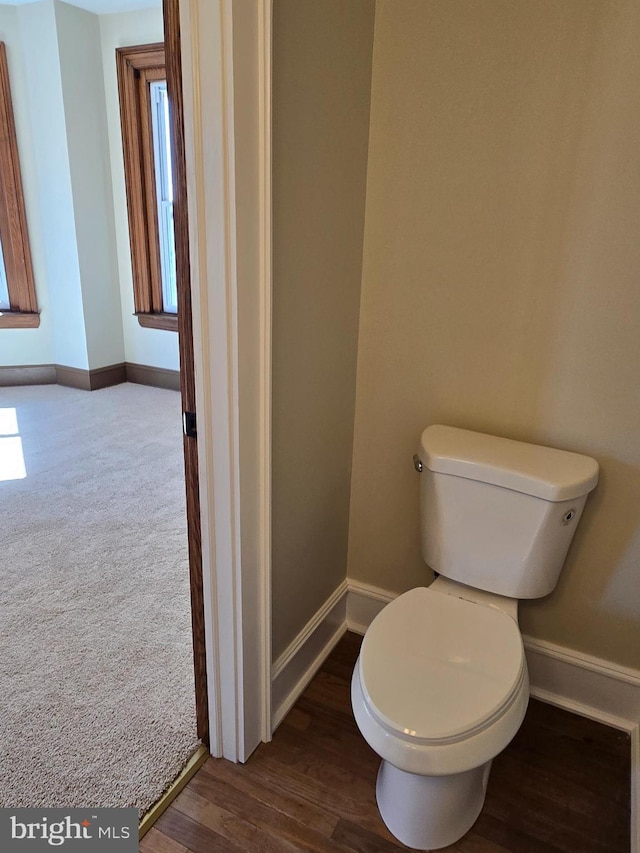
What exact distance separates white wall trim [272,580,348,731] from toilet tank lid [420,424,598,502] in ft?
2.09

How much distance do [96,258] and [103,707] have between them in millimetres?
3303

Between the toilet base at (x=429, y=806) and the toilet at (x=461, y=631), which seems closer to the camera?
the toilet at (x=461, y=631)

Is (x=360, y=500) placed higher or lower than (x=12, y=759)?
higher

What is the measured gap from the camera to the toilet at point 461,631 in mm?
1157

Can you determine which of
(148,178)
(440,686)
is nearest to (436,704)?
(440,686)

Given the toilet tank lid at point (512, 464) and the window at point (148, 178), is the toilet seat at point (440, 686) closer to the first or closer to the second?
the toilet tank lid at point (512, 464)

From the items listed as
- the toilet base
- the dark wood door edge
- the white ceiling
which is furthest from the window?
the toilet base

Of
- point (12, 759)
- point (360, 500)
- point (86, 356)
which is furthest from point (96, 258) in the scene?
point (12, 759)

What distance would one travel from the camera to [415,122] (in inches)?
58.6

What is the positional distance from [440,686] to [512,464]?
55 cm

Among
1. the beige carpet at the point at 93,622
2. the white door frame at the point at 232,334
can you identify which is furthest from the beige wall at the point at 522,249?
the beige carpet at the point at 93,622

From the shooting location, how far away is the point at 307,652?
177 cm

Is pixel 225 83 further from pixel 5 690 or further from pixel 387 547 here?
pixel 5 690

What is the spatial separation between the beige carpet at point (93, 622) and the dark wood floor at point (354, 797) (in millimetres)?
154
